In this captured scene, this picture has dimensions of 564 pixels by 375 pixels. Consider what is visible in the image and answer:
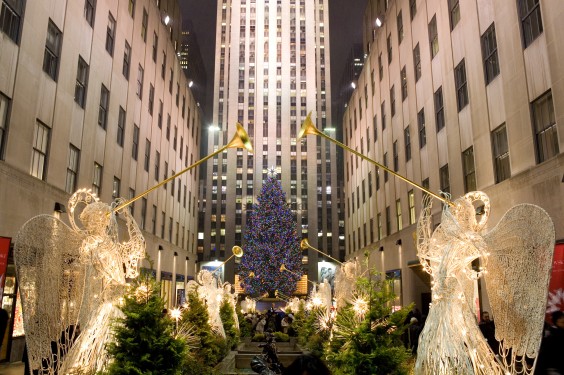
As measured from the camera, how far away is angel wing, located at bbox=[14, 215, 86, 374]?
8.52 m

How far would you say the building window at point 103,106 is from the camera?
87.5ft

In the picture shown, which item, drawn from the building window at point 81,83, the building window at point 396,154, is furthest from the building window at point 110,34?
the building window at point 396,154

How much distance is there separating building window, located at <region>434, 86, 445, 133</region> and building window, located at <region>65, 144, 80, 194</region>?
1878cm

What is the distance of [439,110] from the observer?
2688 cm

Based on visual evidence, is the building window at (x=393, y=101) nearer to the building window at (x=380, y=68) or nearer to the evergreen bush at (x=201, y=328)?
the building window at (x=380, y=68)

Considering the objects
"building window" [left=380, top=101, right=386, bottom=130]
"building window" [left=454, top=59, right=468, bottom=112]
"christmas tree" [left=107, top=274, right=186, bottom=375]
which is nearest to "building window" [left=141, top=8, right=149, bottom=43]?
"building window" [left=380, top=101, right=386, bottom=130]

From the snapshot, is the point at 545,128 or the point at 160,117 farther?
the point at 160,117

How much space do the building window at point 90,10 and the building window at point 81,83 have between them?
2409mm

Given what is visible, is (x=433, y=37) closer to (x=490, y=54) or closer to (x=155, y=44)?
(x=490, y=54)

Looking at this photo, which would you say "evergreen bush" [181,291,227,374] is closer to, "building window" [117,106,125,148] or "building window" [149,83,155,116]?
"building window" [117,106,125,148]

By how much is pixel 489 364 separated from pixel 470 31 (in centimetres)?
1755

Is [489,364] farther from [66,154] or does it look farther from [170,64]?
[170,64]

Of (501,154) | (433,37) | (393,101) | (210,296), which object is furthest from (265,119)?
(501,154)

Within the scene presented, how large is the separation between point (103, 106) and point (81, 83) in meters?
3.61
